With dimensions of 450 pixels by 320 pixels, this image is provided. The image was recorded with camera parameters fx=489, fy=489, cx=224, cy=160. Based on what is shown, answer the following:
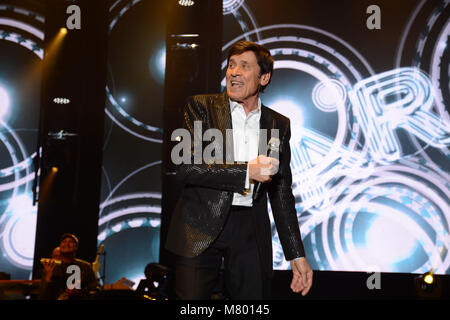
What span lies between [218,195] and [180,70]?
150 inches

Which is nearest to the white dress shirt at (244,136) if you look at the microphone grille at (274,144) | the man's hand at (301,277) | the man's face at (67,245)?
the microphone grille at (274,144)

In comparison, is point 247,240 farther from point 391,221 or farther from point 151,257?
point 151,257

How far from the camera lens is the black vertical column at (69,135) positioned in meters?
5.52

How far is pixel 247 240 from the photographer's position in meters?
1.79

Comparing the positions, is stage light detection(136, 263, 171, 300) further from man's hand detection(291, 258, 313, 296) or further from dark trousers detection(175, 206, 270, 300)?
dark trousers detection(175, 206, 270, 300)

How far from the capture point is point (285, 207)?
1990 millimetres

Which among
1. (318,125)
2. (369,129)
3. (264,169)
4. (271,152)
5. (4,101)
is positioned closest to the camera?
(264,169)

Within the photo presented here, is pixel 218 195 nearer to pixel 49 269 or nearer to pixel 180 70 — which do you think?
pixel 180 70

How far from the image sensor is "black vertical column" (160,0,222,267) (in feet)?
17.4

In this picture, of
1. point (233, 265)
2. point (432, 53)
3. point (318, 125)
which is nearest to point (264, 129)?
point (233, 265)

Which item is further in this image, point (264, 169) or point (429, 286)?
point (429, 286)

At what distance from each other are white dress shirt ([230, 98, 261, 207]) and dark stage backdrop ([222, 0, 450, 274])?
387 cm
